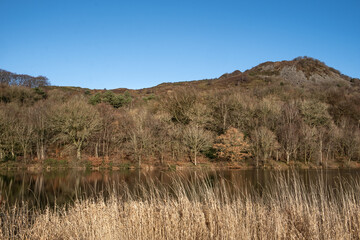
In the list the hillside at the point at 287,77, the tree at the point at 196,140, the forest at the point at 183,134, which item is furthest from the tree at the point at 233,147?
the hillside at the point at 287,77

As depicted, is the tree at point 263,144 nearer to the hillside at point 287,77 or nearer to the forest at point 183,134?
the forest at point 183,134

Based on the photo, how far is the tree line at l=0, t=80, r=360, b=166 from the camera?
39906mm

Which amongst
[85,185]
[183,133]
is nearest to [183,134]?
[183,133]

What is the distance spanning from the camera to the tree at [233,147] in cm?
3978

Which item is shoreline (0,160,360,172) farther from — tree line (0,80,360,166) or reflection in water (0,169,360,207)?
reflection in water (0,169,360,207)

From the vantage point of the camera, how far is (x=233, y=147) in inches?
1566

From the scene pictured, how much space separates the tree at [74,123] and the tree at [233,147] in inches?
804

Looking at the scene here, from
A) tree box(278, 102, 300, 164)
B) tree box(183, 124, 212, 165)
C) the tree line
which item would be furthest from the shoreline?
tree box(278, 102, 300, 164)

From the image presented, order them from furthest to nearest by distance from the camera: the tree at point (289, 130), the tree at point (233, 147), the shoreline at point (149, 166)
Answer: the tree at point (289, 130), the tree at point (233, 147), the shoreline at point (149, 166)

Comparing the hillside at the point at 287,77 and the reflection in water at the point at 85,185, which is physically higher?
the hillside at the point at 287,77

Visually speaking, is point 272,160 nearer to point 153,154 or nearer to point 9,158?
point 153,154

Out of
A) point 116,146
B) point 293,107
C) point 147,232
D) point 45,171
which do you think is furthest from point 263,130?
point 147,232

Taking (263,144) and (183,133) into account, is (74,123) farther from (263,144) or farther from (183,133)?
(263,144)

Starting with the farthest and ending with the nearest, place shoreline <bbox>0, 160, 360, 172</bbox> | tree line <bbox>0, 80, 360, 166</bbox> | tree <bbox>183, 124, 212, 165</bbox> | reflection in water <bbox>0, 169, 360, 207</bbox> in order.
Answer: tree <bbox>183, 124, 212, 165</bbox>
tree line <bbox>0, 80, 360, 166</bbox>
shoreline <bbox>0, 160, 360, 172</bbox>
reflection in water <bbox>0, 169, 360, 207</bbox>
